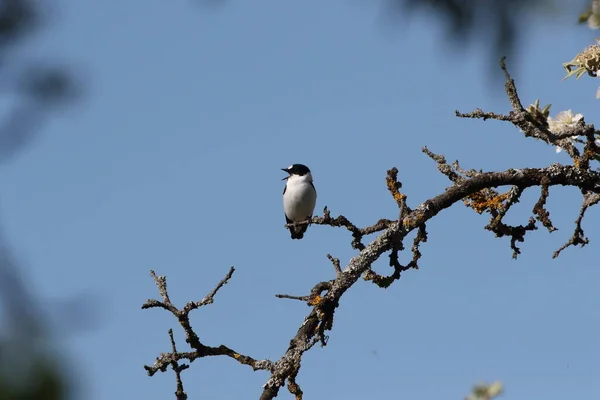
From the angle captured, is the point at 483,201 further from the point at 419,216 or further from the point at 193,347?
the point at 193,347

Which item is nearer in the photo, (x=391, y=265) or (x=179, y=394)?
(x=179, y=394)

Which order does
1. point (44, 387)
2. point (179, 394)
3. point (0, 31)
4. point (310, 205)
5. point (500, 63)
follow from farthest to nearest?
point (310, 205) < point (179, 394) < point (500, 63) < point (0, 31) < point (44, 387)

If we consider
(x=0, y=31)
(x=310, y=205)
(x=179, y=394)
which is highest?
(x=310, y=205)

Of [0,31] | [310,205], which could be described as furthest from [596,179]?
[310,205]

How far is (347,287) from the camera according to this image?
18.1 feet

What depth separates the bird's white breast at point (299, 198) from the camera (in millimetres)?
13141

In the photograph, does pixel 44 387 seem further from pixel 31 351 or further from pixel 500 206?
pixel 500 206

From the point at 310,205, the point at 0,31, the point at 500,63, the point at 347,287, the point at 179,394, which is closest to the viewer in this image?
the point at 0,31

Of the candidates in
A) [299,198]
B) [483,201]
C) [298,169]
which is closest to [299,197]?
[299,198]

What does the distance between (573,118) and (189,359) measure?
106 inches

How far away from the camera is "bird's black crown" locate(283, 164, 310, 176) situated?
13.8 m

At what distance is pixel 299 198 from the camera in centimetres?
1312

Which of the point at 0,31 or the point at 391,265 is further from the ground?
the point at 391,265

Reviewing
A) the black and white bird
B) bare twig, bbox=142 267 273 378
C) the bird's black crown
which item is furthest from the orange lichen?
the bird's black crown
